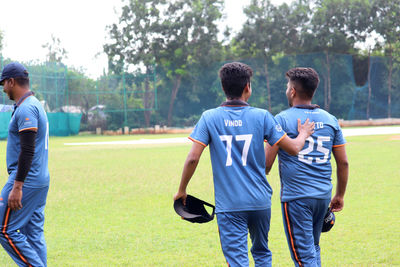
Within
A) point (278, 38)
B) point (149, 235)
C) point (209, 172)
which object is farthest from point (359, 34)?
point (149, 235)

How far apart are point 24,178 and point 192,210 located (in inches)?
53.5

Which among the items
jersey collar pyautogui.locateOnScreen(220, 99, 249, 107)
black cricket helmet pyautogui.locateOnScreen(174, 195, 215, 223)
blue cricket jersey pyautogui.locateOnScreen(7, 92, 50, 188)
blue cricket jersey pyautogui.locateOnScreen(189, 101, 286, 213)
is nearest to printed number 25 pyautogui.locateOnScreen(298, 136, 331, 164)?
blue cricket jersey pyautogui.locateOnScreen(189, 101, 286, 213)

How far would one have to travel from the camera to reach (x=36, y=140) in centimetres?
434

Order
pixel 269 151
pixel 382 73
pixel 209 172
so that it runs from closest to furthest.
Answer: pixel 269 151 < pixel 209 172 < pixel 382 73

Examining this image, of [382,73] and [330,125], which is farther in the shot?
[382,73]

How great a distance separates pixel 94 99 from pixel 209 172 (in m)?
28.6

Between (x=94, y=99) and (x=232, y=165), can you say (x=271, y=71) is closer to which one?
(x=94, y=99)

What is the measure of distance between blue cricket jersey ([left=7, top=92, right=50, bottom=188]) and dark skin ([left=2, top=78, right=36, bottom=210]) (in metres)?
0.07

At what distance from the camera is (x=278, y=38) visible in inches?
1770

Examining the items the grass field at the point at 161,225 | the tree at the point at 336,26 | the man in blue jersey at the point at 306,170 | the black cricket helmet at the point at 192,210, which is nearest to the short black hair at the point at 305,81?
the man in blue jersey at the point at 306,170

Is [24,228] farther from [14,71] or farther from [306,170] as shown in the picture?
[306,170]

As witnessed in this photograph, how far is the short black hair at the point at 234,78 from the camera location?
3.79m

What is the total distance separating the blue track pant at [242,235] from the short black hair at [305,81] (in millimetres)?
1027

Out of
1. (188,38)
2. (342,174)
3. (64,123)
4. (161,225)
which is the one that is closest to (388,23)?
(188,38)
